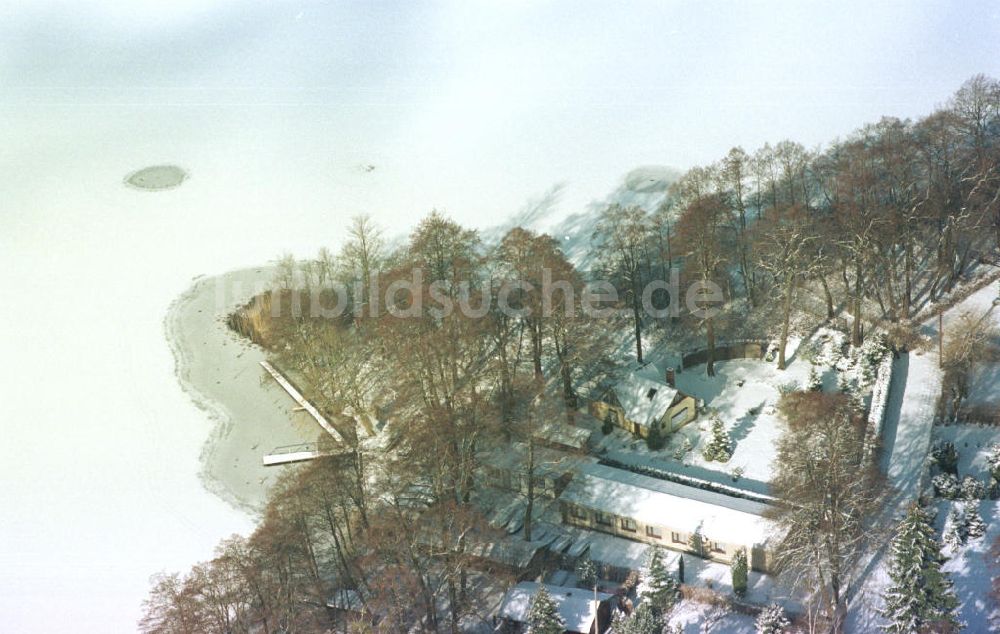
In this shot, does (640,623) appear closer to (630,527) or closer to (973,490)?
(630,527)

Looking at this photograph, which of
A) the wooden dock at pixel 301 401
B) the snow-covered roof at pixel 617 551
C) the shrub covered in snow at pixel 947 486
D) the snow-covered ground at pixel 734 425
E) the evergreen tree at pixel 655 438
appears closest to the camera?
the shrub covered in snow at pixel 947 486

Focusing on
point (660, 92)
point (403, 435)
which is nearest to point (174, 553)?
point (403, 435)

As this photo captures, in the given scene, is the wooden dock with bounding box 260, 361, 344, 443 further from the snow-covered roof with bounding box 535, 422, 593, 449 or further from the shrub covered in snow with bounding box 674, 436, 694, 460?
the shrub covered in snow with bounding box 674, 436, 694, 460

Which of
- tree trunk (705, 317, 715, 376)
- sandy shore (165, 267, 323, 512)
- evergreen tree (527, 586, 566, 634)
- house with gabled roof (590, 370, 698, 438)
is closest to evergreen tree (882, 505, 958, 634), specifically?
evergreen tree (527, 586, 566, 634)

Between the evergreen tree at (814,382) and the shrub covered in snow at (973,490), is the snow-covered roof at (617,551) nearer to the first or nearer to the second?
the evergreen tree at (814,382)

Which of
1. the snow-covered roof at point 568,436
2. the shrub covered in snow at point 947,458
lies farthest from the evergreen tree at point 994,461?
the snow-covered roof at point 568,436

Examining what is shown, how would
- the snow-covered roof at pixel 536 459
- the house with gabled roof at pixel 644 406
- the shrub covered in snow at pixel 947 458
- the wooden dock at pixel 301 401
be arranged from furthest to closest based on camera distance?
the wooden dock at pixel 301 401 < the house with gabled roof at pixel 644 406 < the snow-covered roof at pixel 536 459 < the shrub covered in snow at pixel 947 458

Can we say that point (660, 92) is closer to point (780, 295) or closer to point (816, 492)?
point (780, 295)
